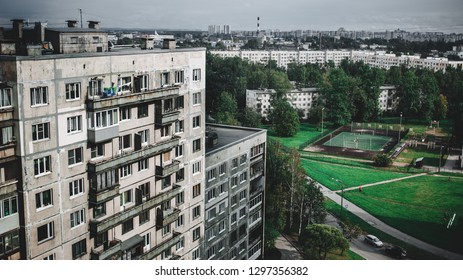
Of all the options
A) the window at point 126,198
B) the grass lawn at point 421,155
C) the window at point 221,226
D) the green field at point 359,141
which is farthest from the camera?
the green field at point 359,141

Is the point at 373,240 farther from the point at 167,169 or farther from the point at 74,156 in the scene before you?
the point at 74,156

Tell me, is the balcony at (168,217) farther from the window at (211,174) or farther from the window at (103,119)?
the window at (103,119)

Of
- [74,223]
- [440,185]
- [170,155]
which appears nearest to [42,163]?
[74,223]

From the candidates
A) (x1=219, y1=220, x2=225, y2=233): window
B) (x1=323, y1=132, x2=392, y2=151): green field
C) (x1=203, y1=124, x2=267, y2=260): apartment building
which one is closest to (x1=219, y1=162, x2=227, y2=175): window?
(x1=203, y1=124, x2=267, y2=260): apartment building

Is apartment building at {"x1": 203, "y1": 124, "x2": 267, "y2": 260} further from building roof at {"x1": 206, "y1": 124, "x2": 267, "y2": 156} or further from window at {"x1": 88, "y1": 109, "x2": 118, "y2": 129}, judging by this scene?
window at {"x1": 88, "y1": 109, "x2": 118, "y2": 129}

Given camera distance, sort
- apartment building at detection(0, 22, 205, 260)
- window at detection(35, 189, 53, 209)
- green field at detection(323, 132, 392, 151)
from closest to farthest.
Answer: apartment building at detection(0, 22, 205, 260), window at detection(35, 189, 53, 209), green field at detection(323, 132, 392, 151)

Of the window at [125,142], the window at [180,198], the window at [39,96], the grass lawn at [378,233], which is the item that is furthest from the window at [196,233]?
the grass lawn at [378,233]
